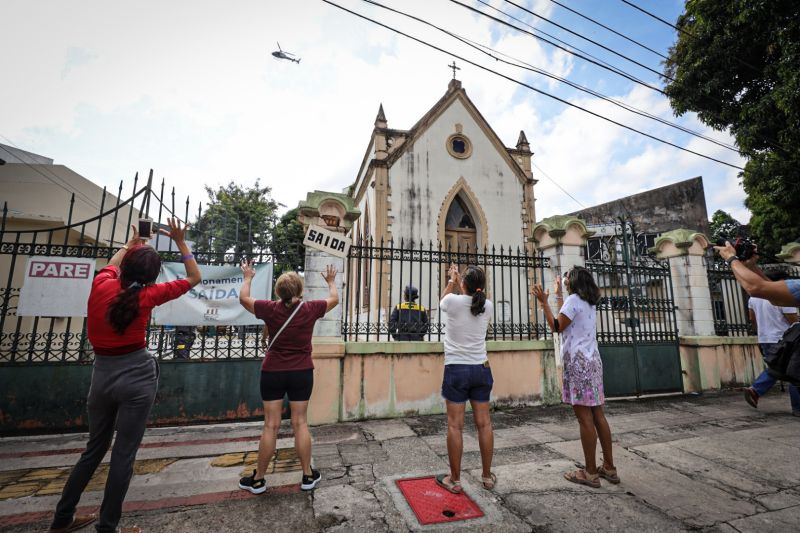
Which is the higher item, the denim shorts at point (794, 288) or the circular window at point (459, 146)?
the circular window at point (459, 146)

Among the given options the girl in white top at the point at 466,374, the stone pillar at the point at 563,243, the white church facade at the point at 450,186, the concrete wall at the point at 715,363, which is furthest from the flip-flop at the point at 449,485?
the white church facade at the point at 450,186

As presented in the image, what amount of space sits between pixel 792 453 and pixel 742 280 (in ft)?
10.7

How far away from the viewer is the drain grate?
264 cm

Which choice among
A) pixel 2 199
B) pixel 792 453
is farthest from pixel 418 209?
pixel 2 199

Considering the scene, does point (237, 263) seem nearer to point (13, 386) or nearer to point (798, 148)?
point (13, 386)

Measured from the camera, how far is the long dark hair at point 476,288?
3.17m

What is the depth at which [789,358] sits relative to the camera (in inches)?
108

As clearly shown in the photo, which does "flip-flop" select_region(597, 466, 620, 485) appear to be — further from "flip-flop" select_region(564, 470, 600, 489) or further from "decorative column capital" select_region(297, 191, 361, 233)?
"decorative column capital" select_region(297, 191, 361, 233)

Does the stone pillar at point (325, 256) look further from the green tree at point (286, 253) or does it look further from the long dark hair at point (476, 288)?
the long dark hair at point (476, 288)

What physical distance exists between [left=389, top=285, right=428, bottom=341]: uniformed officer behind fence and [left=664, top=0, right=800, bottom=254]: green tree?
10.5 m

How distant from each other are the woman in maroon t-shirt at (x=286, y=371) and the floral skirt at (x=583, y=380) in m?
2.31

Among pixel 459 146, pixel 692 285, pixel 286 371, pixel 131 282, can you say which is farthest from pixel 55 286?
pixel 459 146

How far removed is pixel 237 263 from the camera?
5.76m

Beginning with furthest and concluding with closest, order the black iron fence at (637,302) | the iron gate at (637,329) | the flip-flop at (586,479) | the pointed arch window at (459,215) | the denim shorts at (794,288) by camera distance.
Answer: the pointed arch window at (459,215) → the black iron fence at (637,302) → the iron gate at (637,329) → the flip-flop at (586,479) → the denim shorts at (794,288)
